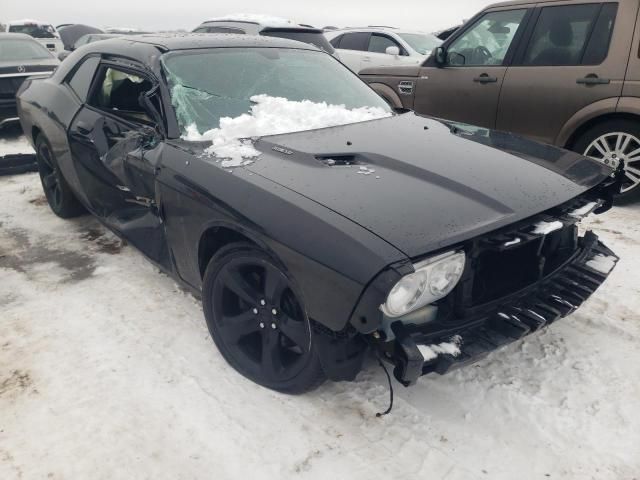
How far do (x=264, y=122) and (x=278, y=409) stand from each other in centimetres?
150

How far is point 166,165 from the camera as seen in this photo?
2.67 meters

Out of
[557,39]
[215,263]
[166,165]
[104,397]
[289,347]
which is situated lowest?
[104,397]

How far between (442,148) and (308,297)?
→ 1.20 m

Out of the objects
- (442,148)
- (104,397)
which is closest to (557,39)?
(442,148)

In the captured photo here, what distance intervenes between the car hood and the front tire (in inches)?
15.4

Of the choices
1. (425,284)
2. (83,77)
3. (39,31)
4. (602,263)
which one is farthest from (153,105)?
(39,31)

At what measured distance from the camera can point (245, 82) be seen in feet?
10.3

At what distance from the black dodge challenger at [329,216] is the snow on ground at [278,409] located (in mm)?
259

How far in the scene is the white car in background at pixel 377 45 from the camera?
8523mm

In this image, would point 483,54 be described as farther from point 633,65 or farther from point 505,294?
point 505,294

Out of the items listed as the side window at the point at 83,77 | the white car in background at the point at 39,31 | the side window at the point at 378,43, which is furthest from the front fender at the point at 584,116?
the white car in background at the point at 39,31

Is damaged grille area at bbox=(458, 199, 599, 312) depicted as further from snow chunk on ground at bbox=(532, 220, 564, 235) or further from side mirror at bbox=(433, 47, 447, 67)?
side mirror at bbox=(433, 47, 447, 67)

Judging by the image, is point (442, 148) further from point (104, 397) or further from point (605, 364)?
point (104, 397)

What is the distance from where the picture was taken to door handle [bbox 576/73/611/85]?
14.6 feet
